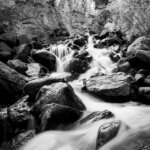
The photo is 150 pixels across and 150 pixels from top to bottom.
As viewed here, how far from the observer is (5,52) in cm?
A: 1432

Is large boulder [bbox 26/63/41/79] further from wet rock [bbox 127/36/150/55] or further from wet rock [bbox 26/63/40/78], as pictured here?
wet rock [bbox 127/36/150/55]

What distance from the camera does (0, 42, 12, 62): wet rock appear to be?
1388 cm

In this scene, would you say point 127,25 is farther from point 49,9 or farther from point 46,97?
point 49,9

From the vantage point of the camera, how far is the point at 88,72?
1363 centimetres

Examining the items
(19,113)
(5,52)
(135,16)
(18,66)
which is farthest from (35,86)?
(135,16)

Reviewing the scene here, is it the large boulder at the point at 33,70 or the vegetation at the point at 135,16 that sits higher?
the vegetation at the point at 135,16

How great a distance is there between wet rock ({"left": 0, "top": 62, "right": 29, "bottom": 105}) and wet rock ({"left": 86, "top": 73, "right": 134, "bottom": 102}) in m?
3.16

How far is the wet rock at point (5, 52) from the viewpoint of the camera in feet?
45.5

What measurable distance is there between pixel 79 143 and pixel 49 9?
31845mm

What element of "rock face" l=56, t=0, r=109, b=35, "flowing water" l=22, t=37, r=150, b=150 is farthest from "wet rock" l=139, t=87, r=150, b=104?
"rock face" l=56, t=0, r=109, b=35

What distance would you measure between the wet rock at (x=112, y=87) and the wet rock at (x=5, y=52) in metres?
6.78

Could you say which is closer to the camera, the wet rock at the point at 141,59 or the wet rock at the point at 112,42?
the wet rock at the point at 141,59

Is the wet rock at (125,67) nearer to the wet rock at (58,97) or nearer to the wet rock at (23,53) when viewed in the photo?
the wet rock at (58,97)

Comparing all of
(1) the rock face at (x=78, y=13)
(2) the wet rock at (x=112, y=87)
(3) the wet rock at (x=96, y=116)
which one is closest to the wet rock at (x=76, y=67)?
(2) the wet rock at (x=112, y=87)
